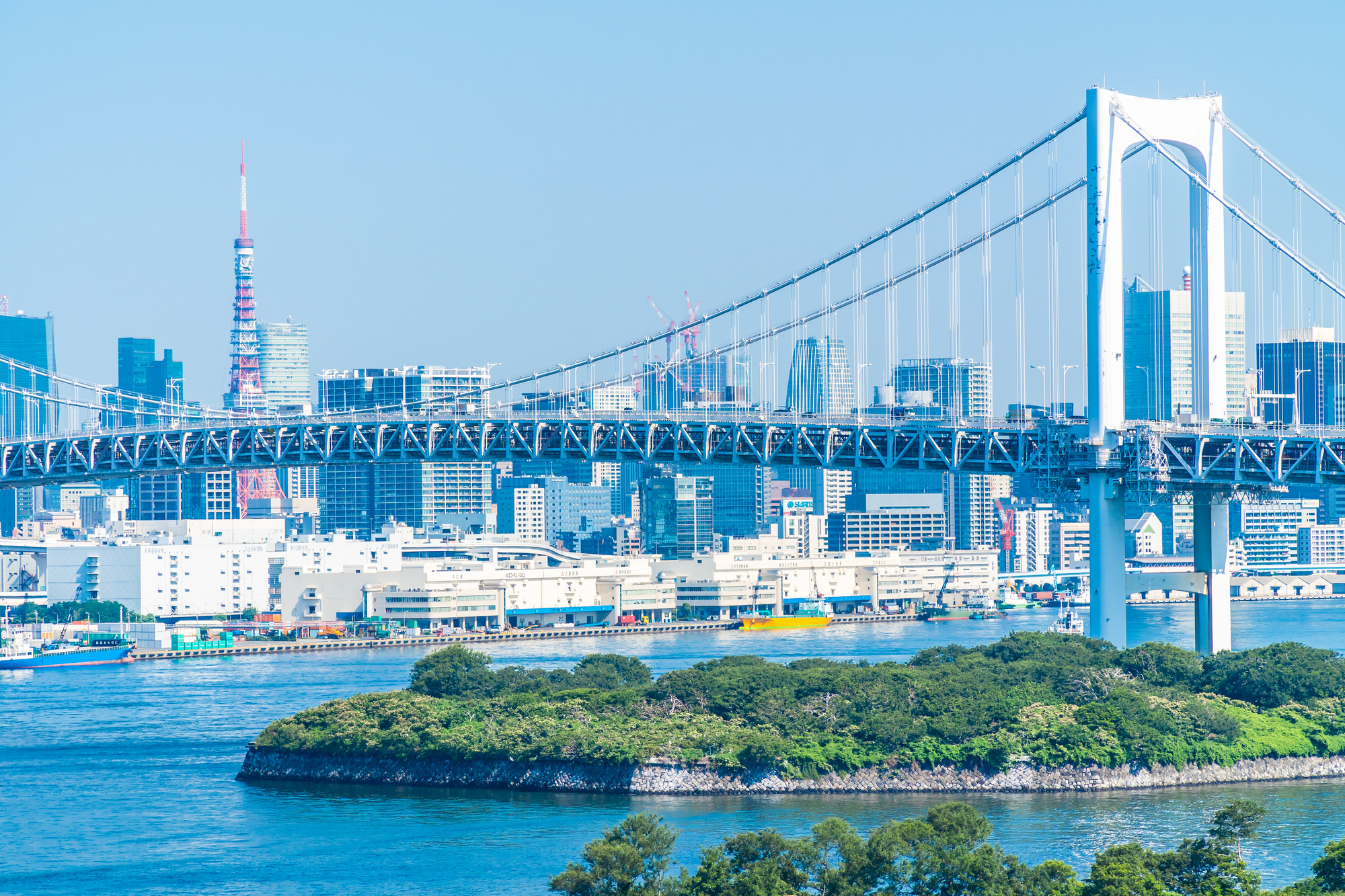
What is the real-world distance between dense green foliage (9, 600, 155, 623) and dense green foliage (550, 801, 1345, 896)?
39.6 meters

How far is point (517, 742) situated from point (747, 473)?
73.0 metres

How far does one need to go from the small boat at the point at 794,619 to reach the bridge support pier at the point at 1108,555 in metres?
30.7

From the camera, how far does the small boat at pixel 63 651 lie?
46.3 m

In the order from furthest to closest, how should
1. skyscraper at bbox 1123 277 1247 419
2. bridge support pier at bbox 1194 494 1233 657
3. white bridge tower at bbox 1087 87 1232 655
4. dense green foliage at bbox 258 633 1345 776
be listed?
1. skyscraper at bbox 1123 277 1247 419
2. bridge support pier at bbox 1194 494 1233 657
3. white bridge tower at bbox 1087 87 1232 655
4. dense green foliage at bbox 258 633 1345 776

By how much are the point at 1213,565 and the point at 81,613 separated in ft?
115

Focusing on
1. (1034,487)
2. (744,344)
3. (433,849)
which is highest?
(744,344)

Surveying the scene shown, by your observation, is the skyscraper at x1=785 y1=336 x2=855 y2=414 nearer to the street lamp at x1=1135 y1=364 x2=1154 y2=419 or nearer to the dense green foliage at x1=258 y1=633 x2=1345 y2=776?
the street lamp at x1=1135 y1=364 x2=1154 y2=419

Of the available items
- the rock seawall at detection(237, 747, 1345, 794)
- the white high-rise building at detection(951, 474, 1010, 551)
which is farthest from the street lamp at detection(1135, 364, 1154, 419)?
the rock seawall at detection(237, 747, 1345, 794)

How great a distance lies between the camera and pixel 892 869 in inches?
693

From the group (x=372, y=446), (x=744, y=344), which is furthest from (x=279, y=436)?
(x=744, y=344)

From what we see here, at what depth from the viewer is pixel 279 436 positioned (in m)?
37.8

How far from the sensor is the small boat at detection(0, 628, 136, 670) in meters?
46.3

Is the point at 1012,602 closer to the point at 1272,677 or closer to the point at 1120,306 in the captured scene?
the point at 1272,677

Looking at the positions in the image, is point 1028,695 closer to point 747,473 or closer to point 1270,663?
point 1270,663
